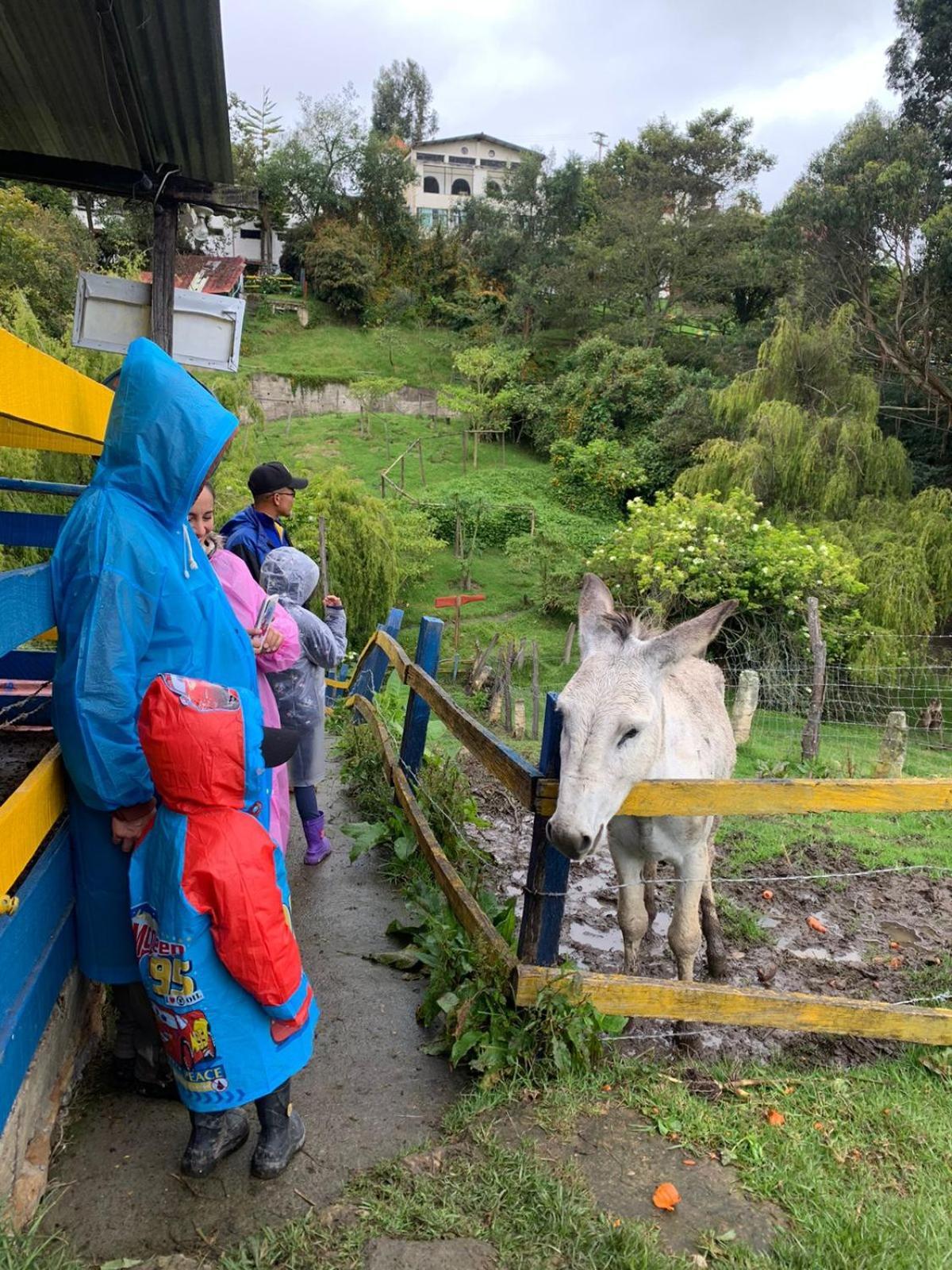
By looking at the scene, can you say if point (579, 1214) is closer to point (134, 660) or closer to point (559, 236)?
point (134, 660)

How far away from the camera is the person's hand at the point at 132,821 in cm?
207

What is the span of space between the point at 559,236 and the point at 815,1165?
41.0 m

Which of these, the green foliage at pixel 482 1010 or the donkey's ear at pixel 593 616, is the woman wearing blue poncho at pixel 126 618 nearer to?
the green foliage at pixel 482 1010

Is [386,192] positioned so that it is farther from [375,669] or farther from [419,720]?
[419,720]

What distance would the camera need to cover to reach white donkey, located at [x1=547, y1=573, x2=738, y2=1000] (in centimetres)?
250

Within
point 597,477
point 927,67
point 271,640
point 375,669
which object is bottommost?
point 375,669

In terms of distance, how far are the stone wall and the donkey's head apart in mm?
30613

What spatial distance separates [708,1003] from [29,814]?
84.5 inches

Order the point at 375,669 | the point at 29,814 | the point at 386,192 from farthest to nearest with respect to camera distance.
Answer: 1. the point at 386,192
2. the point at 375,669
3. the point at 29,814

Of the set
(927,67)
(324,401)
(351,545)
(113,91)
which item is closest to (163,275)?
(113,91)

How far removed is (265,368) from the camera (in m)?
32.6

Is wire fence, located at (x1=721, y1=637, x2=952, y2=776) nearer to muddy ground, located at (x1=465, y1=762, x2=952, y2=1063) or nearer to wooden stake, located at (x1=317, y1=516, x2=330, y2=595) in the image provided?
muddy ground, located at (x1=465, y1=762, x2=952, y2=1063)

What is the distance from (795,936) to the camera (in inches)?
176

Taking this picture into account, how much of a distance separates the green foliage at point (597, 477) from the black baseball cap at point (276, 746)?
79.7 ft
